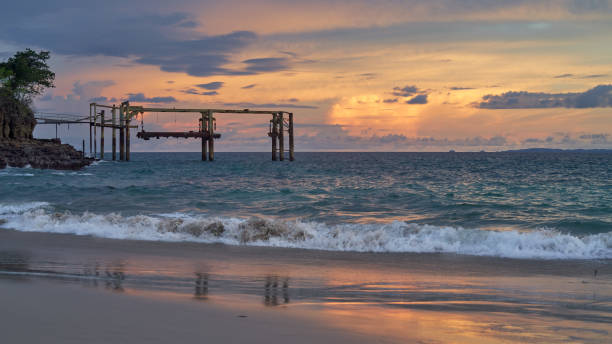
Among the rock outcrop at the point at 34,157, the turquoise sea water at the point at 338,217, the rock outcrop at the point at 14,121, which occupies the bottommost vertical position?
the turquoise sea water at the point at 338,217

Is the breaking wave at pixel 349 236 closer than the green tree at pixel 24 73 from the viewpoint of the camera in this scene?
Yes

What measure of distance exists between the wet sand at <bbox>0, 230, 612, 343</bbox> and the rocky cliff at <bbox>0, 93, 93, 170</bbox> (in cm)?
3617

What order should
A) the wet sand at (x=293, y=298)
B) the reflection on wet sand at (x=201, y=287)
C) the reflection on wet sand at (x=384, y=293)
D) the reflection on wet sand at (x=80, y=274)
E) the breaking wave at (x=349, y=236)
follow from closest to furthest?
1. the wet sand at (x=293, y=298)
2. the reflection on wet sand at (x=384, y=293)
3. the reflection on wet sand at (x=201, y=287)
4. the reflection on wet sand at (x=80, y=274)
5. the breaking wave at (x=349, y=236)

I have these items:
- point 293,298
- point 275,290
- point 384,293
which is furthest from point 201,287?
point 384,293

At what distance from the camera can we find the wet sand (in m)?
4.77

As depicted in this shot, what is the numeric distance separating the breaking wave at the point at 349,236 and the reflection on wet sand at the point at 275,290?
4.04 metres

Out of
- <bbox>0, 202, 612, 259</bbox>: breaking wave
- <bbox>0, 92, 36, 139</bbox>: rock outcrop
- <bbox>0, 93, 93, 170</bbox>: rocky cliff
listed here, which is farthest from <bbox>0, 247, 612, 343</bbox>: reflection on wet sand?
<bbox>0, 92, 36, 139</bbox>: rock outcrop

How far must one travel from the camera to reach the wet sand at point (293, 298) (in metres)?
4.77

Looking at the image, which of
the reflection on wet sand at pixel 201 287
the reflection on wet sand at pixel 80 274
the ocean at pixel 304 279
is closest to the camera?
the ocean at pixel 304 279

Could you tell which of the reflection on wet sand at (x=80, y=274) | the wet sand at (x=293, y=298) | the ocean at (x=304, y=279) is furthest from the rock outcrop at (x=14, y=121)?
the reflection on wet sand at (x=80, y=274)

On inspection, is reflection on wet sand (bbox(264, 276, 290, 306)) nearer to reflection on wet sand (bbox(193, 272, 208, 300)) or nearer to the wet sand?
the wet sand

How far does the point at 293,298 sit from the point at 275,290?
54cm

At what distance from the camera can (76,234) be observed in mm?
13250

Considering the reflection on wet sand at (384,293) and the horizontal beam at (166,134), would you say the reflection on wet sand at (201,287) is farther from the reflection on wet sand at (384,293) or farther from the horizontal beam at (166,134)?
the horizontal beam at (166,134)
